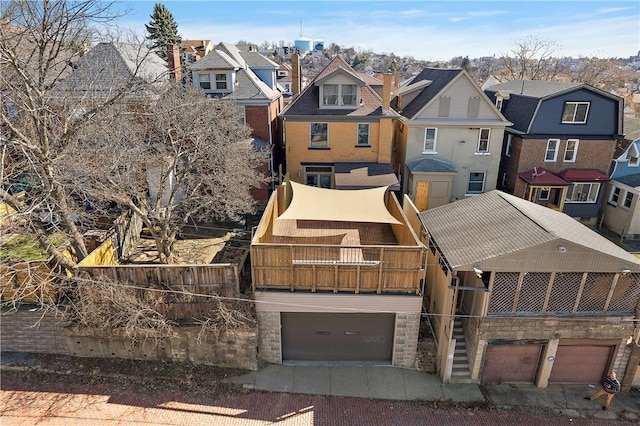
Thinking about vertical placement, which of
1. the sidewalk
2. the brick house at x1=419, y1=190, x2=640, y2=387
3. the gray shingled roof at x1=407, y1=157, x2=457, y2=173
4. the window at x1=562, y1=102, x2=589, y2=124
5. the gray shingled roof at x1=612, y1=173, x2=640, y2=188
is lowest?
the sidewalk

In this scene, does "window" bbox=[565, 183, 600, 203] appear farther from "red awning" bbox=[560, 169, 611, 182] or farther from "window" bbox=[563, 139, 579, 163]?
"window" bbox=[563, 139, 579, 163]

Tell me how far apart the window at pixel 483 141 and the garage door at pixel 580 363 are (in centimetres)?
1414

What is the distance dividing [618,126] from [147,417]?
28.6m

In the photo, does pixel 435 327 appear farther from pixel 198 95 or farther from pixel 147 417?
pixel 198 95

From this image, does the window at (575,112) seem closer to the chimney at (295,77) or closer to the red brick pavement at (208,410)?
the chimney at (295,77)

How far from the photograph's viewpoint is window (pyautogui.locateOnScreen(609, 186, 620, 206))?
2413 cm

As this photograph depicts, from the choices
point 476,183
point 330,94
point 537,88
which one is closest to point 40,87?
point 330,94

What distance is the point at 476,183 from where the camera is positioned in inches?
1003

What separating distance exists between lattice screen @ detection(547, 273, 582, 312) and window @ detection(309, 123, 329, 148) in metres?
15.0

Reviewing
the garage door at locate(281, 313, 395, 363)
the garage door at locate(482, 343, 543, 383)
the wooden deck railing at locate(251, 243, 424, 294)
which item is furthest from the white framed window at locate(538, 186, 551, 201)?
the garage door at locate(281, 313, 395, 363)

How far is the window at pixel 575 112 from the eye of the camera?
23.3 meters

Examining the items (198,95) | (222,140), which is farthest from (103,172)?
(198,95)

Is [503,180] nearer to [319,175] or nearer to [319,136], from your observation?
[319,175]

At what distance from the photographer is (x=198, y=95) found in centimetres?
2033
